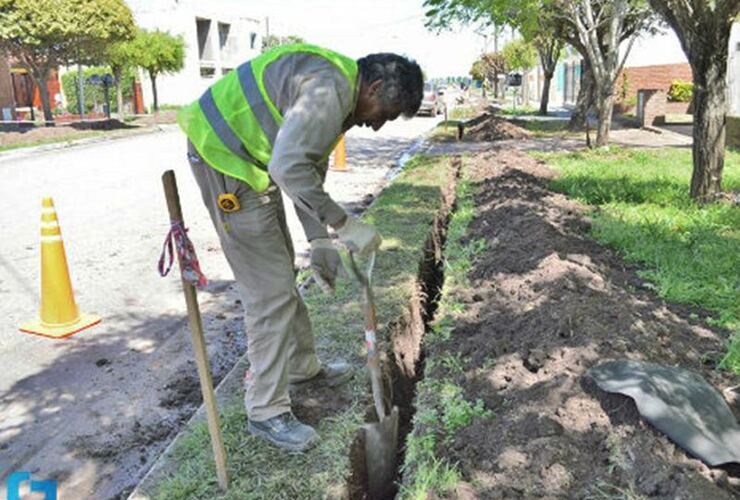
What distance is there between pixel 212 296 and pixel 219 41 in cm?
5300

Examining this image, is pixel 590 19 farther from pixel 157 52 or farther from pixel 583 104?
pixel 157 52

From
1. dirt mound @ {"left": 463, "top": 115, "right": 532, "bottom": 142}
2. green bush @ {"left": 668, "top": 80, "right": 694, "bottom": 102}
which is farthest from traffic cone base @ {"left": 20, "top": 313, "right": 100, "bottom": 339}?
green bush @ {"left": 668, "top": 80, "right": 694, "bottom": 102}

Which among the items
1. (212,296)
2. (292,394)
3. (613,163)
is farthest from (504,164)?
(292,394)

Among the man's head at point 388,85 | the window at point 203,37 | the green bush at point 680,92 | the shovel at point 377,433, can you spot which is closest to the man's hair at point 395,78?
the man's head at point 388,85

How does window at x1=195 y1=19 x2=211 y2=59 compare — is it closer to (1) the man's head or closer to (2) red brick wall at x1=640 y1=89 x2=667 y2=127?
(2) red brick wall at x1=640 y1=89 x2=667 y2=127

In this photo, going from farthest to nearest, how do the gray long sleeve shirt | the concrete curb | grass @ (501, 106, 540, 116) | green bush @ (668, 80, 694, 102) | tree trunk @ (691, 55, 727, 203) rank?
grass @ (501, 106, 540, 116), green bush @ (668, 80, 694, 102), the concrete curb, tree trunk @ (691, 55, 727, 203), the gray long sleeve shirt

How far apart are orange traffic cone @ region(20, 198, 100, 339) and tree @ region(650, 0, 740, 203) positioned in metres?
6.69

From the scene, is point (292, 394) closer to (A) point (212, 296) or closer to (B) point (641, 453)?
(B) point (641, 453)

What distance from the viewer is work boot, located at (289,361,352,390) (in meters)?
3.60

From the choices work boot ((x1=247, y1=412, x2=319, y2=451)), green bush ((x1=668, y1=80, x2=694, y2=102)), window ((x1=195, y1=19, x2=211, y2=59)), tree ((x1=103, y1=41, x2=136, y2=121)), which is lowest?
work boot ((x1=247, y1=412, x2=319, y2=451))

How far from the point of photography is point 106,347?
15.4 feet

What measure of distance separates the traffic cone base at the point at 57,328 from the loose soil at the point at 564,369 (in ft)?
8.99

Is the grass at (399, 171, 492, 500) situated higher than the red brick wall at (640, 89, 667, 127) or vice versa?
the red brick wall at (640, 89, 667, 127)

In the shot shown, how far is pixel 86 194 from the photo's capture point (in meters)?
10.4
